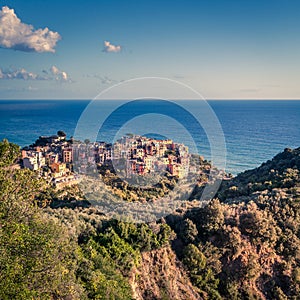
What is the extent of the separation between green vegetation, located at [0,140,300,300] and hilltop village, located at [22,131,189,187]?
10718 millimetres

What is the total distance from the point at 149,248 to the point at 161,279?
3.18ft

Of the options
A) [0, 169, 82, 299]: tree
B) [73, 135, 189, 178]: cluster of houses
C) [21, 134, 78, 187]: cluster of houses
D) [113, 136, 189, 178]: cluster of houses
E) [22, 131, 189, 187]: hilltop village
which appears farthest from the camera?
[73, 135, 189, 178]: cluster of houses

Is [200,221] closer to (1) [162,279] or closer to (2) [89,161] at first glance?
(1) [162,279]

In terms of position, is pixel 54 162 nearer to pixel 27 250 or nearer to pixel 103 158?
pixel 103 158

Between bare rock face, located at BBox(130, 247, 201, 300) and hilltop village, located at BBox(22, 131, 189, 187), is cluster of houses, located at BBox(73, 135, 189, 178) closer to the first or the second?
hilltop village, located at BBox(22, 131, 189, 187)

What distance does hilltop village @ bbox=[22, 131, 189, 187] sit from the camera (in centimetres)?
2339

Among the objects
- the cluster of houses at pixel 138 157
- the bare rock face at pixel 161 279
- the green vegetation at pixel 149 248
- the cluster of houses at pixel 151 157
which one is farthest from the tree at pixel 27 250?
the cluster of houses at pixel 151 157

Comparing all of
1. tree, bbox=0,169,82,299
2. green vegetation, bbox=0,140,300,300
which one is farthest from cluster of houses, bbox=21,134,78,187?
tree, bbox=0,169,82,299

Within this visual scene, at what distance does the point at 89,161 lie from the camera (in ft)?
92.3

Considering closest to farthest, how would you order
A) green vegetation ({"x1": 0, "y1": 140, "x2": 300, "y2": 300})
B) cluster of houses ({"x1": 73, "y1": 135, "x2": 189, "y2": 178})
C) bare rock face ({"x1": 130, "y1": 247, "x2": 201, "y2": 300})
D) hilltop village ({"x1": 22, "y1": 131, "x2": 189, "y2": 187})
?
green vegetation ({"x1": 0, "y1": 140, "x2": 300, "y2": 300}) → bare rock face ({"x1": 130, "y1": 247, "x2": 201, "y2": 300}) → hilltop village ({"x1": 22, "y1": 131, "x2": 189, "y2": 187}) → cluster of houses ({"x1": 73, "y1": 135, "x2": 189, "y2": 178})

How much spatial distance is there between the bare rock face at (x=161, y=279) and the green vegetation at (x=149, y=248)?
0.10 ft

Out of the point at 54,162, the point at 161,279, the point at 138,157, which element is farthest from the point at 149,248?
the point at 54,162

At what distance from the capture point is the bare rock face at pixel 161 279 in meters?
8.85

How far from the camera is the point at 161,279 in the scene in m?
9.27
